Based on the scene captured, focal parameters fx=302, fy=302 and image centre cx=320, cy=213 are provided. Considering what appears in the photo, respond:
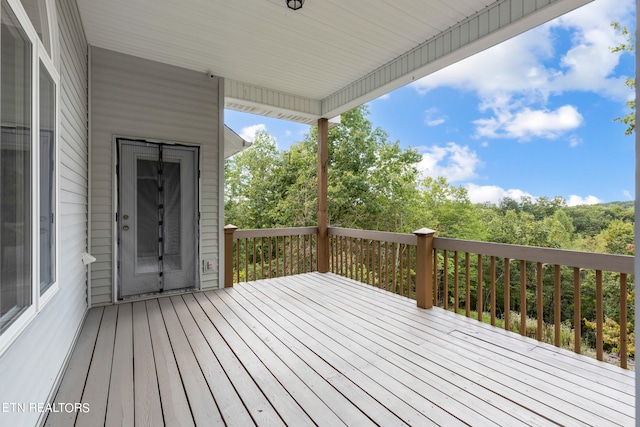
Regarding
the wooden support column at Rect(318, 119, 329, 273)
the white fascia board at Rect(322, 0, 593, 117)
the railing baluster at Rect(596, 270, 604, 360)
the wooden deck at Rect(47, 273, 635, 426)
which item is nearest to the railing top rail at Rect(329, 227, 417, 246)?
the wooden support column at Rect(318, 119, 329, 273)

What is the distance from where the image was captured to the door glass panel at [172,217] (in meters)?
4.10

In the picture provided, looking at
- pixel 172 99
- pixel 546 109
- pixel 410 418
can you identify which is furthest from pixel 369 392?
pixel 546 109

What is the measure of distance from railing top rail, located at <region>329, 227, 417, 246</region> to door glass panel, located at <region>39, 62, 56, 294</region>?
3496 millimetres

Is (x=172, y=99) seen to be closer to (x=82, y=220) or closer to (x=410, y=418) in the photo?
(x=82, y=220)

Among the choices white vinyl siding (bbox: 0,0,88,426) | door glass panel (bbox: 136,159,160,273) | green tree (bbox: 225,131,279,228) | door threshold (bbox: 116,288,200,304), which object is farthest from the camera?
green tree (bbox: 225,131,279,228)

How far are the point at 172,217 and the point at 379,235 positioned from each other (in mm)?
2979

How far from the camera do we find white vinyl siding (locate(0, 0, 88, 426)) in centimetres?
139

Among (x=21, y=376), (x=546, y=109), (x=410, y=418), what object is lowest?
(x=410, y=418)

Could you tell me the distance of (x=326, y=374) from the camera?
2.18 metres

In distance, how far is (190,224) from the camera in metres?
4.29

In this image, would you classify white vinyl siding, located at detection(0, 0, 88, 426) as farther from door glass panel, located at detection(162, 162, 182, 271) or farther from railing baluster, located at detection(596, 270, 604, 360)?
railing baluster, located at detection(596, 270, 604, 360)

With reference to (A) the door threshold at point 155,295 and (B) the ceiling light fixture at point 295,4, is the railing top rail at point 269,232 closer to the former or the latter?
(A) the door threshold at point 155,295

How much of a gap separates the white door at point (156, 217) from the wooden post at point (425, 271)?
9.99ft

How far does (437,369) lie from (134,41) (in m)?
4.58
